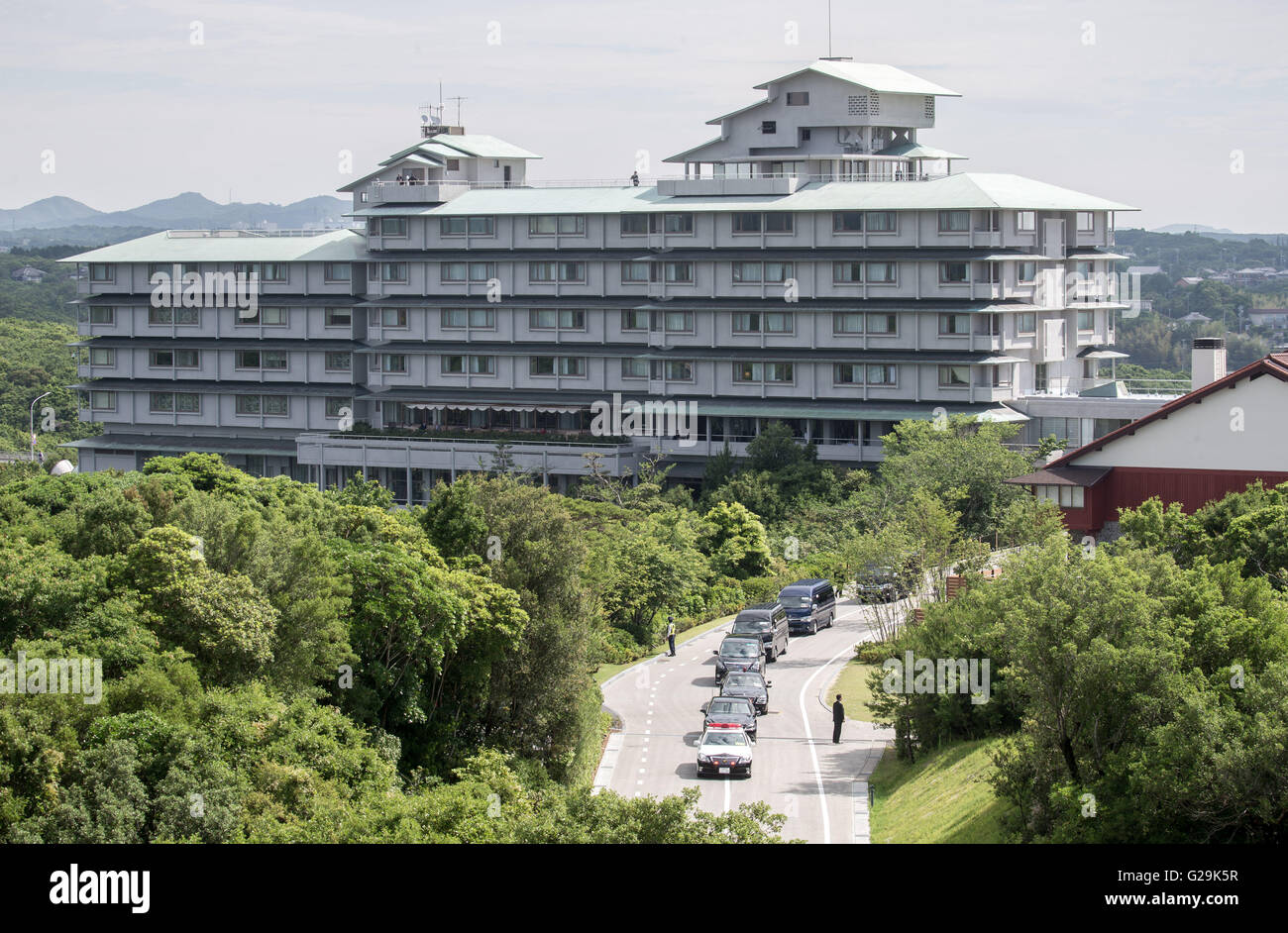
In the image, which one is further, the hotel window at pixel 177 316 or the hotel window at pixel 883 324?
the hotel window at pixel 177 316

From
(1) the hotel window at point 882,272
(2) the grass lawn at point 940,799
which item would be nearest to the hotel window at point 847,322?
(1) the hotel window at point 882,272

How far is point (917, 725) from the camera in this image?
43781 millimetres

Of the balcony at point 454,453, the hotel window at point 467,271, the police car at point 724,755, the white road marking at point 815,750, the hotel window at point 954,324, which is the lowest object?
the white road marking at point 815,750

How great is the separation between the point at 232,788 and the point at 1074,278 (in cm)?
7133

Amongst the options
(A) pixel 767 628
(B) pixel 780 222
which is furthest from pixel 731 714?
(B) pixel 780 222

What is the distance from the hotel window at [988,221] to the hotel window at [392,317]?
37.0 m

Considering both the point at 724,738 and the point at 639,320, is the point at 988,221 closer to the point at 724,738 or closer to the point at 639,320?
the point at 639,320

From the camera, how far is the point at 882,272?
89.9 metres

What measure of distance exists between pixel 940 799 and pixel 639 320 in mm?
62454

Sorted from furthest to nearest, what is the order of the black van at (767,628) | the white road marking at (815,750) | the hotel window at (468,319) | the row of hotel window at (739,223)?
the hotel window at (468,319), the row of hotel window at (739,223), the black van at (767,628), the white road marking at (815,750)

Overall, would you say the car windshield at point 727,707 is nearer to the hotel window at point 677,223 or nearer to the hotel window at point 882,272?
the hotel window at point 882,272

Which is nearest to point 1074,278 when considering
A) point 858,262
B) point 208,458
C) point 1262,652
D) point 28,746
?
point 858,262

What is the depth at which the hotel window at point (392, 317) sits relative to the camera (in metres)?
103
